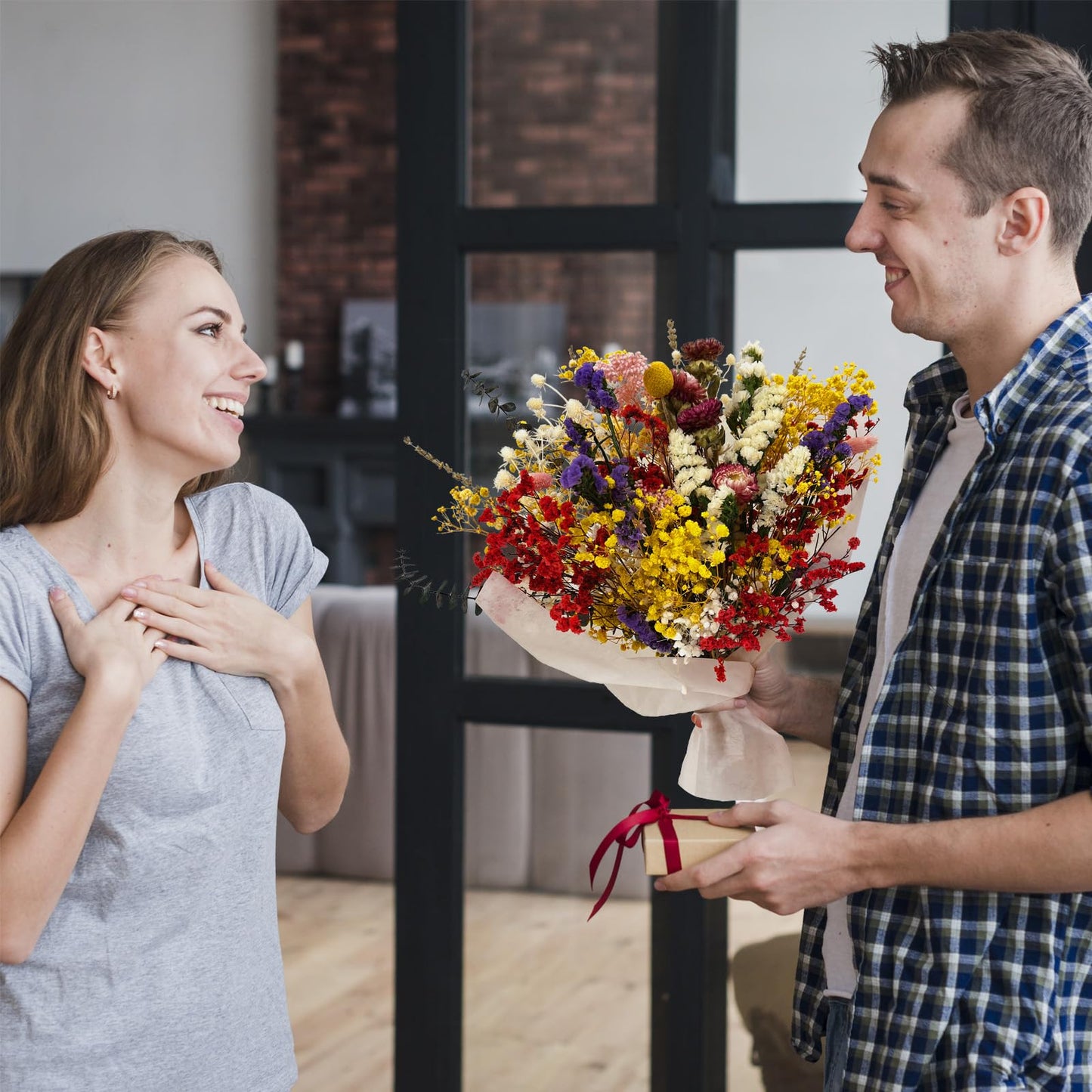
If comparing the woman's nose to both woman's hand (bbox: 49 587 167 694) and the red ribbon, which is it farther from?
the red ribbon

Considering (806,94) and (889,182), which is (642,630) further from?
(806,94)

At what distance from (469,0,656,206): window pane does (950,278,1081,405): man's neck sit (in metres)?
0.87

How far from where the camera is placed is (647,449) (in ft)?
4.29

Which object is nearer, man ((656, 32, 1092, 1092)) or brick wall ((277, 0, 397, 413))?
man ((656, 32, 1092, 1092))

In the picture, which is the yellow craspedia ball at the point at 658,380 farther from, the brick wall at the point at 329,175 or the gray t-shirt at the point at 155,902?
the brick wall at the point at 329,175

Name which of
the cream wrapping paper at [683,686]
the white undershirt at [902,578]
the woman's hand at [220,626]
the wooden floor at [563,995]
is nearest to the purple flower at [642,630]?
the cream wrapping paper at [683,686]

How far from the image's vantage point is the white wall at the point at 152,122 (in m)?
8.45

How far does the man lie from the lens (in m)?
1.14

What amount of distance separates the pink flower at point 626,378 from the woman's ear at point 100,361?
1.72 ft

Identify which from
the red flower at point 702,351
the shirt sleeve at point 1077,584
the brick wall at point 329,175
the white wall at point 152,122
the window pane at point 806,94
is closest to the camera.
A: the shirt sleeve at point 1077,584

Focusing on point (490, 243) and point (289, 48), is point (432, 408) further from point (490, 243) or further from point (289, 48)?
point (289, 48)

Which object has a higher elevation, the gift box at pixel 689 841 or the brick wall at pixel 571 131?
the brick wall at pixel 571 131

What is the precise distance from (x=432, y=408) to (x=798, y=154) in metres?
0.71

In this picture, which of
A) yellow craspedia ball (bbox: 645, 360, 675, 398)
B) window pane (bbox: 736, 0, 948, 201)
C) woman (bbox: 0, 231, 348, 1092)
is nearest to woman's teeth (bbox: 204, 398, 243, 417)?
woman (bbox: 0, 231, 348, 1092)
